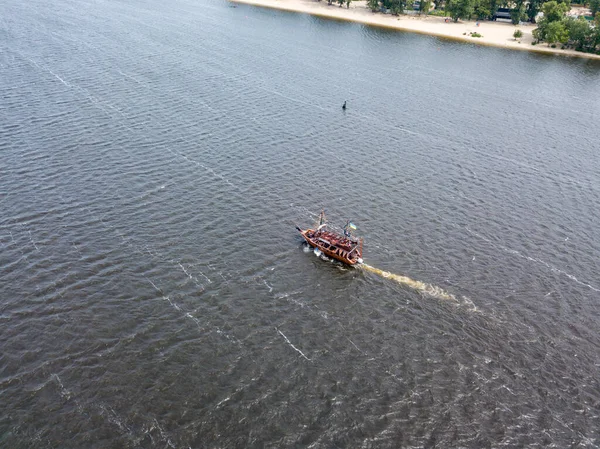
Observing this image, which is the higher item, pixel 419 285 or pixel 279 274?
pixel 419 285

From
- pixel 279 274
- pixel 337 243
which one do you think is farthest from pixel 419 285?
pixel 279 274

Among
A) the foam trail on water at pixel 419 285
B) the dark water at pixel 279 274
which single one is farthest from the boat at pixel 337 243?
the foam trail on water at pixel 419 285

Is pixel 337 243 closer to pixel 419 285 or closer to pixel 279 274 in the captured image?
pixel 279 274

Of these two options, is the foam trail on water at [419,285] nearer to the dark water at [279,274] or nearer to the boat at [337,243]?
the dark water at [279,274]

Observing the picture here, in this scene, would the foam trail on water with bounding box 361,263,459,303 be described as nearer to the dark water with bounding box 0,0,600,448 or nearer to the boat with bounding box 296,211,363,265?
the dark water with bounding box 0,0,600,448

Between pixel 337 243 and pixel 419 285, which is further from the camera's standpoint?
pixel 337 243

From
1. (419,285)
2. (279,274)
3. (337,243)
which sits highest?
(337,243)

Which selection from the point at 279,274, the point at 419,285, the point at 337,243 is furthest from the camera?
the point at 337,243
